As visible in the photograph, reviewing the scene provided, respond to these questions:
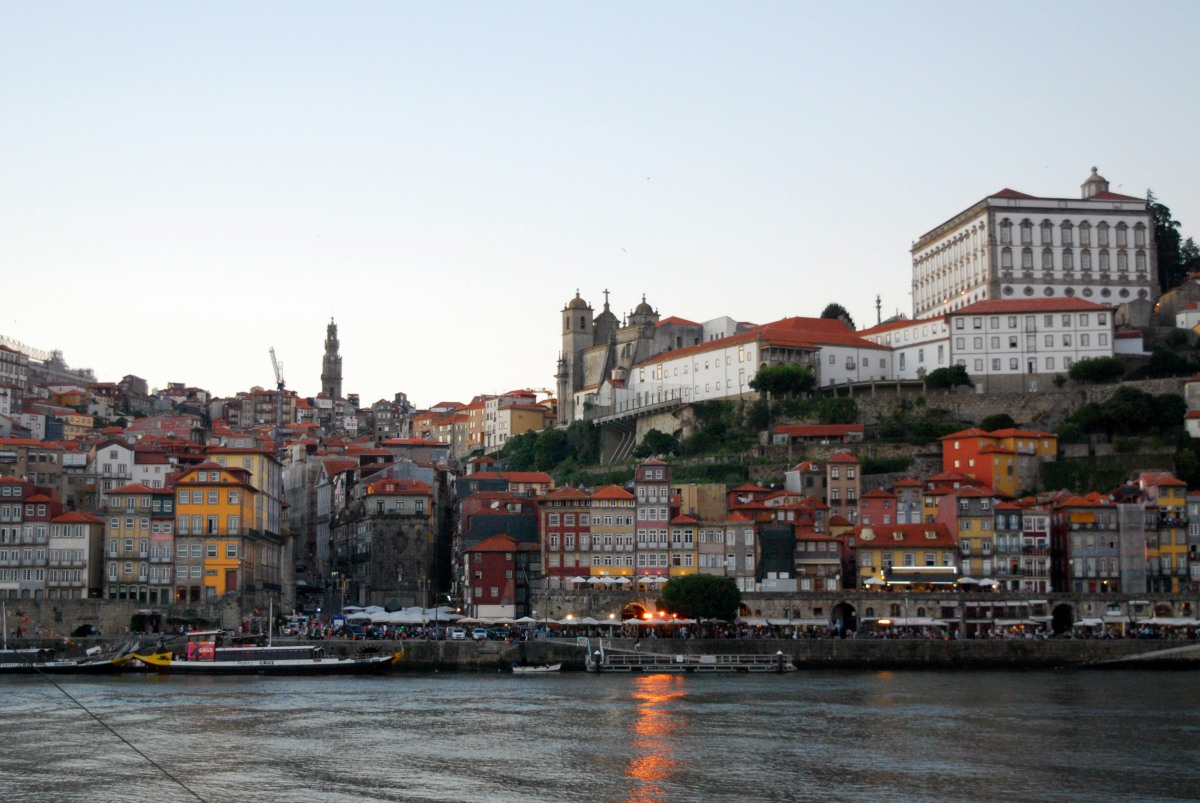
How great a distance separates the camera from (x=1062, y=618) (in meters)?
72.8

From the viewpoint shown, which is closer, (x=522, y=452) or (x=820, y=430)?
(x=820, y=430)

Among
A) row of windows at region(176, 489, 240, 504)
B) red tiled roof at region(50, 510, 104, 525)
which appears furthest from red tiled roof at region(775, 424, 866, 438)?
red tiled roof at region(50, 510, 104, 525)

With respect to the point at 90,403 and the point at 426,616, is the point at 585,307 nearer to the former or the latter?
the point at 90,403

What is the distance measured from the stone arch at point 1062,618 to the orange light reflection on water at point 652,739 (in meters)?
20.8

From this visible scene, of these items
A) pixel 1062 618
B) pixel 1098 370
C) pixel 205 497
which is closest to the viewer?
pixel 1062 618

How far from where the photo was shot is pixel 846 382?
324ft

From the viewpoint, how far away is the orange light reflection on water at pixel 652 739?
36781 millimetres

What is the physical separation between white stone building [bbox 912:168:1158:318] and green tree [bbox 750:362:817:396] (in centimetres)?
1513

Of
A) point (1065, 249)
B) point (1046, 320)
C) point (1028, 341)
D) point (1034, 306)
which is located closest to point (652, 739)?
point (1028, 341)

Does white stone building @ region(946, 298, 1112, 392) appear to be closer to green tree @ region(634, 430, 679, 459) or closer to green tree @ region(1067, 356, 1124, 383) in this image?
green tree @ region(1067, 356, 1124, 383)

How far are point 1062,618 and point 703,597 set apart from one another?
1650cm

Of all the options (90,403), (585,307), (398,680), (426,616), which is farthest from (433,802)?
(90,403)

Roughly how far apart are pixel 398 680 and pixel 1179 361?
166 ft

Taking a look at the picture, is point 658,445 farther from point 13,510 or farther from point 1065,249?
point 13,510
